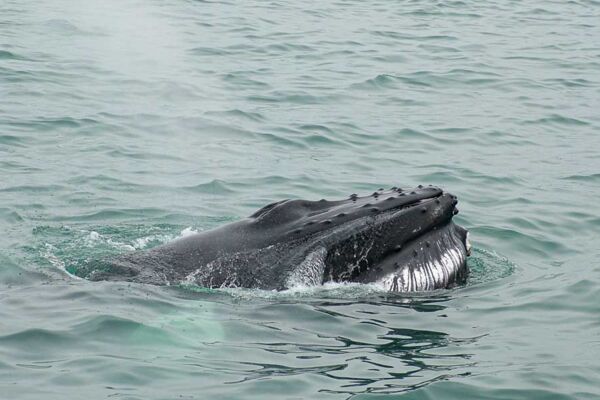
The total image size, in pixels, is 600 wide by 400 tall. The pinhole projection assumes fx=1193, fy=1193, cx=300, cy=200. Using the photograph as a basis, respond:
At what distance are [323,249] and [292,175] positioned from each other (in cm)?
607

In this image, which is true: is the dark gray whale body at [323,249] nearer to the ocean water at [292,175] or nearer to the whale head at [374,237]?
the whale head at [374,237]

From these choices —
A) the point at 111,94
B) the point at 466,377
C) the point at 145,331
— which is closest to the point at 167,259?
the point at 145,331

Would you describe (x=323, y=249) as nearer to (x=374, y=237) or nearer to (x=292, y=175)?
(x=374, y=237)

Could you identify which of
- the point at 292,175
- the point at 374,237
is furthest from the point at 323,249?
the point at 292,175

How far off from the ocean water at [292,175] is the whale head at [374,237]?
18 cm

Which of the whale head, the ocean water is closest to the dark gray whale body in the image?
the whale head

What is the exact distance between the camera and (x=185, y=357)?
954 centimetres

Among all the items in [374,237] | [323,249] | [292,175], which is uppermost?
[374,237]

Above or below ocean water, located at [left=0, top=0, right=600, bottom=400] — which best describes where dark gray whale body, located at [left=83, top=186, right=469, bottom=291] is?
above

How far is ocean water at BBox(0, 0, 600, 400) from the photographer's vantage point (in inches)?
373

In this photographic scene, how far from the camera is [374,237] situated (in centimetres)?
1068

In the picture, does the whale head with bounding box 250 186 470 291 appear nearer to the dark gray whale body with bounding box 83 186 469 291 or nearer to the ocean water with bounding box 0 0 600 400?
the dark gray whale body with bounding box 83 186 469 291

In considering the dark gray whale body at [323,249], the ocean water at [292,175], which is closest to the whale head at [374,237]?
the dark gray whale body at [323,249]

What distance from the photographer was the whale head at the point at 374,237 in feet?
34.9
